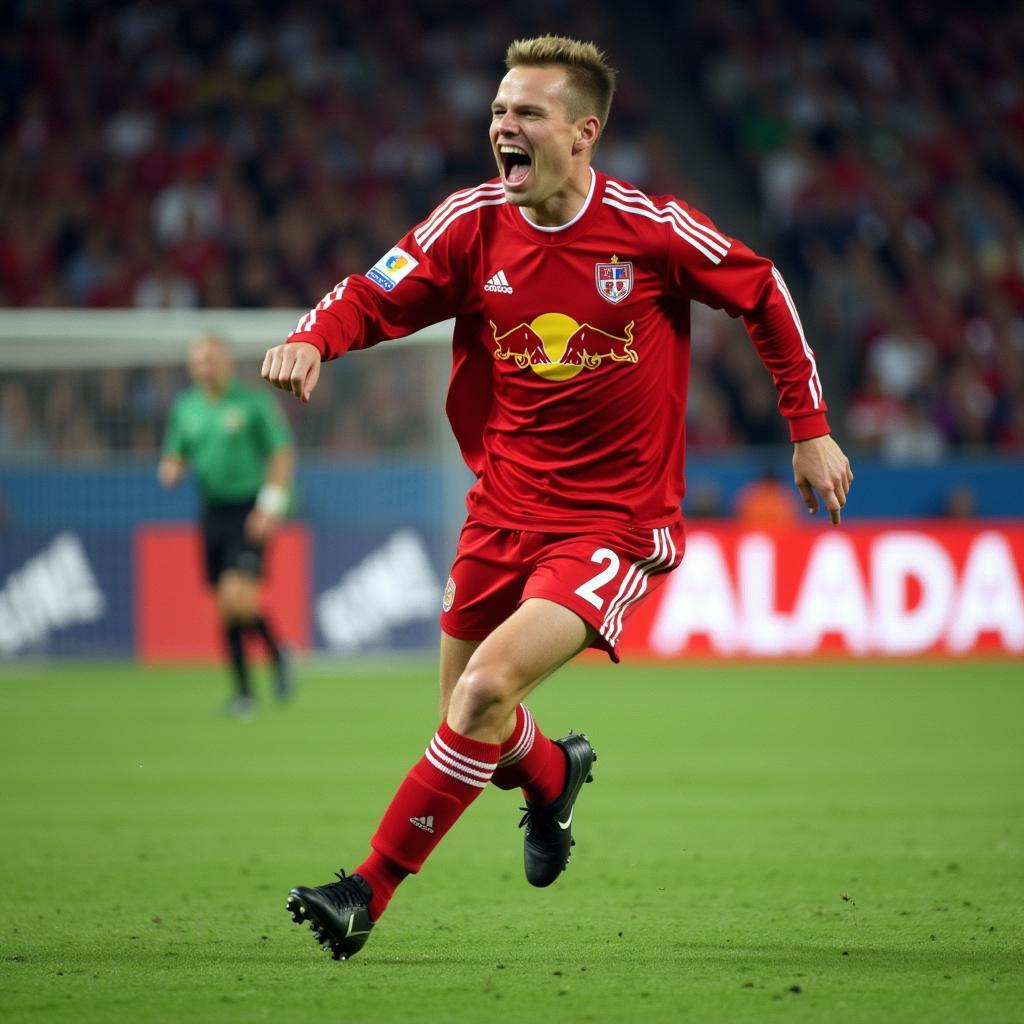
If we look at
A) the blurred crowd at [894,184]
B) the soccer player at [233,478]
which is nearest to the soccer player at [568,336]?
the soccer player at [233,478]

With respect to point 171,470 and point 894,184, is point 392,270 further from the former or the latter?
point 894,184

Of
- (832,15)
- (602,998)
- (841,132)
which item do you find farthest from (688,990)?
(832,15)

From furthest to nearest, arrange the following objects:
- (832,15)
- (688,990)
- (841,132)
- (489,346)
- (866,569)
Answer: (832,15)
(841,132)
(866,569)
(489,346)
(688,990)

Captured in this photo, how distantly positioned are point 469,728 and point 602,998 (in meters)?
0.78

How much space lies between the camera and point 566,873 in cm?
614

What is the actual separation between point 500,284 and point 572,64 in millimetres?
642

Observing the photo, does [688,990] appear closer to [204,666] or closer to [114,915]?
[114,915]

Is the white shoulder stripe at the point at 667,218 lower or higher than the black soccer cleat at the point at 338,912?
higher

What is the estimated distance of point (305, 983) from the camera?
4332 mm

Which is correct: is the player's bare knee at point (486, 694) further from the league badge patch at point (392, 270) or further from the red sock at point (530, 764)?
the league badge patch at point (392, 270)

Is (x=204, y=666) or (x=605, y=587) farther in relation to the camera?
(x=204, y=666)

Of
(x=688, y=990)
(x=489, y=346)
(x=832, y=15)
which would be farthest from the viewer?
(x=832, y=15)

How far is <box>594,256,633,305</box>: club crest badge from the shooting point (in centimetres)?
488

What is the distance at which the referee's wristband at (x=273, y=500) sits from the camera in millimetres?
11398
